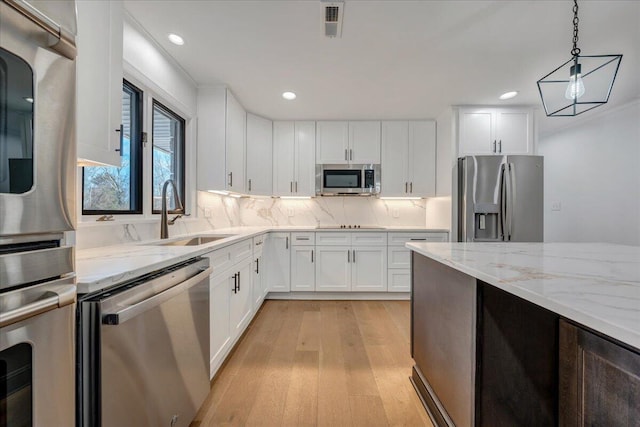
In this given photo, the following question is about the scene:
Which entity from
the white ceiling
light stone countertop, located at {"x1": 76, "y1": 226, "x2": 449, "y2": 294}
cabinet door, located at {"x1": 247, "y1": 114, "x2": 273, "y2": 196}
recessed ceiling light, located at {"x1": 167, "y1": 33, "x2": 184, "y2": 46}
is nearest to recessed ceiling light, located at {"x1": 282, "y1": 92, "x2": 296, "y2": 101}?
the white ceiling

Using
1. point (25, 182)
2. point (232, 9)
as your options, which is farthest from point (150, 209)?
point (25, 182)

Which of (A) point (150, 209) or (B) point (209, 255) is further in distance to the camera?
(A) point (150, 209)

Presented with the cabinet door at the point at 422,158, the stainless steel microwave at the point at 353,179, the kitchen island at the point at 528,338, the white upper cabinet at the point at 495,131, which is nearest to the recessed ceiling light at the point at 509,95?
the white upper cabinet at the point at 495,131

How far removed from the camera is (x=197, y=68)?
256 cm

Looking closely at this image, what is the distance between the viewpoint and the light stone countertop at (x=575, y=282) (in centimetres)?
55

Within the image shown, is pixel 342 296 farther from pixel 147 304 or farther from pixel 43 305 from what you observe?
pixel 43 305

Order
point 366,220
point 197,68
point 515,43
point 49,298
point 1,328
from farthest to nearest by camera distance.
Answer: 1. point 366,220
2. point 197,68
3. point 515,43
4. point 49,298
5. point 1,328

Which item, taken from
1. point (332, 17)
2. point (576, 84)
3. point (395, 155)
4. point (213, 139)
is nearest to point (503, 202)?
point (395, 155)

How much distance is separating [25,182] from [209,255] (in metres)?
1.16

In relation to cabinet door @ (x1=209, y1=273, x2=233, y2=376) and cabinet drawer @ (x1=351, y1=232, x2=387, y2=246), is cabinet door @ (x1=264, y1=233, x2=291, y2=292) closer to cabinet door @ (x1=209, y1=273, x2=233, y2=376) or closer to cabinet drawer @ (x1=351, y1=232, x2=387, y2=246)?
cabinet drawer @ (x1=351, y1=232, x2=387, y2=246)

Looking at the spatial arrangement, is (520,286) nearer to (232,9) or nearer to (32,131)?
(32,131)

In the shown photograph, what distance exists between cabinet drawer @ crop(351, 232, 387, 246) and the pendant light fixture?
2.08 m

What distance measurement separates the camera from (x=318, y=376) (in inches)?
77.0

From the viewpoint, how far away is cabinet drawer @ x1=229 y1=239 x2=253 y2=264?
2.23 meters
